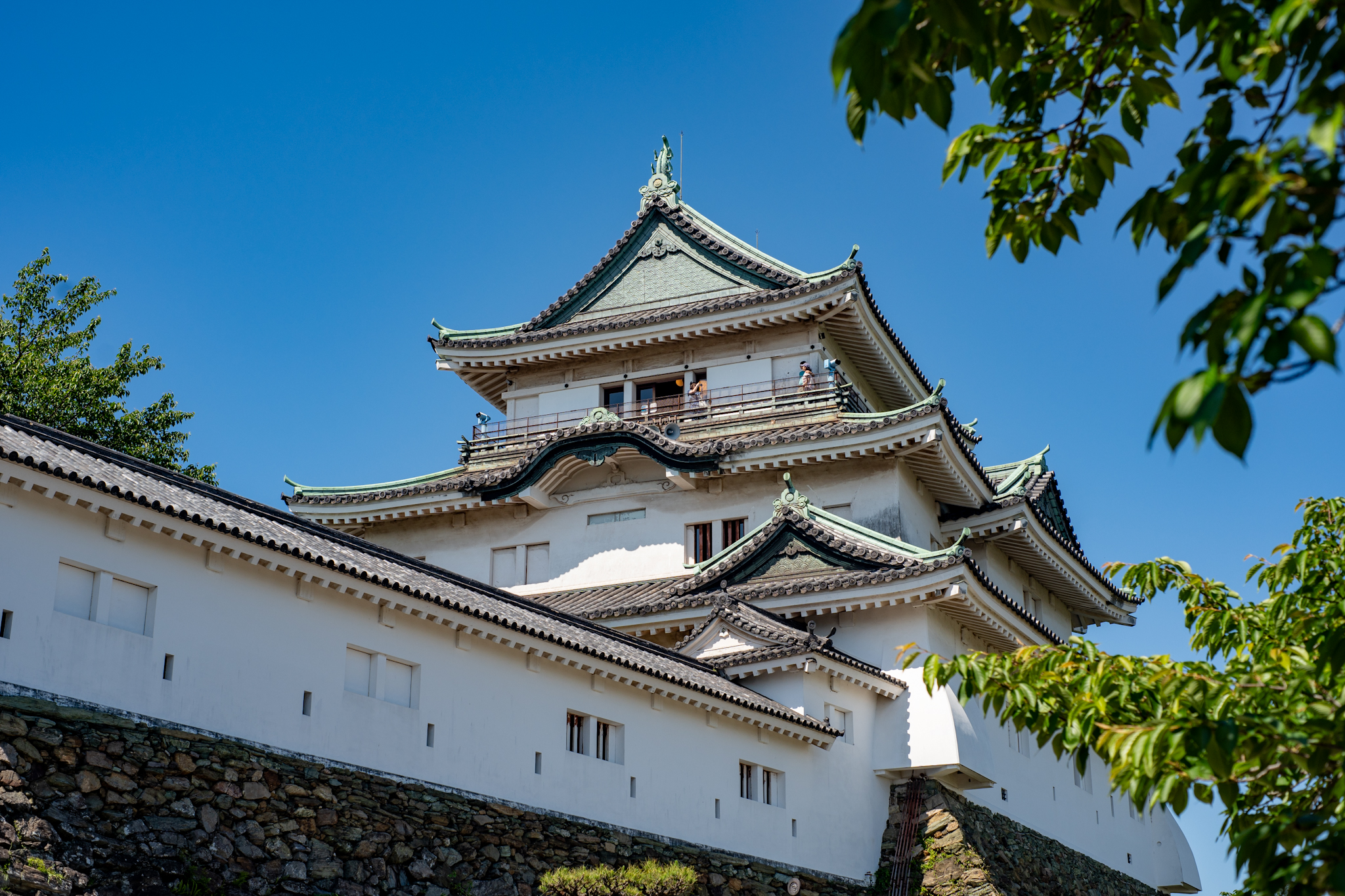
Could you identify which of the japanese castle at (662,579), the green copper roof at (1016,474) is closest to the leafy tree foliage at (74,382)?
the japanese castle at (662,579)

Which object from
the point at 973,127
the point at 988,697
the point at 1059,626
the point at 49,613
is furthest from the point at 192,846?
the point at 1059,626

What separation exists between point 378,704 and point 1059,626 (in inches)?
911

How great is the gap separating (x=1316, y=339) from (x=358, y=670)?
1248 cm

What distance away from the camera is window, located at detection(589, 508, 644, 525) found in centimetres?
2808

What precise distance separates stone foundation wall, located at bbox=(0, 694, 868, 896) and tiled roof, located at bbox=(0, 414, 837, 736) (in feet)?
6.83

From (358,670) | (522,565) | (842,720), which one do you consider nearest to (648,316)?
(522,565)

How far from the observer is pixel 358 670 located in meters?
14.8

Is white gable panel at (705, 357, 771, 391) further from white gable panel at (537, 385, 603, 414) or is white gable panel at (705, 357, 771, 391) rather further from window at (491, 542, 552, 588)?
window at (491, 542, 552, 588)

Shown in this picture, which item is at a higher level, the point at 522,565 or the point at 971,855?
the point at 522,565

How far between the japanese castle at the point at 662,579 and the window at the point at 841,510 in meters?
0.14

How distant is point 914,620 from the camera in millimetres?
22812

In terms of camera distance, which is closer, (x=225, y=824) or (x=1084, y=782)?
(x=225, y=824)

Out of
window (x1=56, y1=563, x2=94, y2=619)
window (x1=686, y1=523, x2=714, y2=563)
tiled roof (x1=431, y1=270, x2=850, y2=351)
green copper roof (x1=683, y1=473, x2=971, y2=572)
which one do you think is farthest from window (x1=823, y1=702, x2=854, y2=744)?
window (x1=56, y1=563, x2=94, y2=619)

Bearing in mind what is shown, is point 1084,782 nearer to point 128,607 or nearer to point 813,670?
point 813,670
